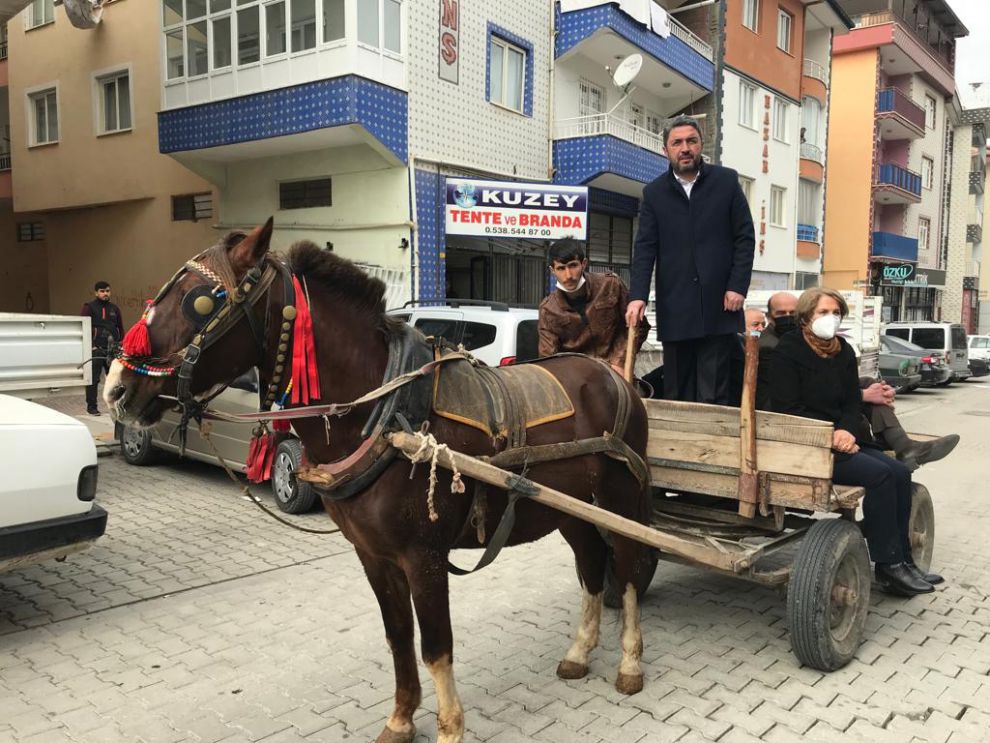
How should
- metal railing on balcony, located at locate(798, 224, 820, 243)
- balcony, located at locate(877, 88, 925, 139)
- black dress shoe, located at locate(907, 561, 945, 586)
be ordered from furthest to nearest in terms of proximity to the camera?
balcony, located at locate(877, 88, 925, 139)
metal railing on balcony, located at locate(798, 224, 820, 243)
black dress shoe, located at locate(907, 561, 945, 586)

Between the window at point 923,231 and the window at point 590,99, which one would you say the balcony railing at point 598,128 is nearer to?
the window at point 590,99

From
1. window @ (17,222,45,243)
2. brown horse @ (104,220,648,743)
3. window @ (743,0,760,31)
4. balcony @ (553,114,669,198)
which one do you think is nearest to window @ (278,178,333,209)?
balcony @ (553,114,669,198)

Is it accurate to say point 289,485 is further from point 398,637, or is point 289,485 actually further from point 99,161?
point 99,161

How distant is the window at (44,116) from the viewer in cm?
1981

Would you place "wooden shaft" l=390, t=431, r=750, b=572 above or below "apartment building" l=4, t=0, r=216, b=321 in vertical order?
below

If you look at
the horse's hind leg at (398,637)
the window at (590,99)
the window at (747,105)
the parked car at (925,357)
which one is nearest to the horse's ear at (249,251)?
the horse's hind leg at (398,637)

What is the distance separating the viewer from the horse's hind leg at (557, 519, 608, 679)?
394cm

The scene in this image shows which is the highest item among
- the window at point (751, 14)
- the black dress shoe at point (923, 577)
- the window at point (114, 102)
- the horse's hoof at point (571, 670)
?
the window at point (751, 14)

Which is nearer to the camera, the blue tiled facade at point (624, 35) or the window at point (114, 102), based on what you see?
the blue tiled facade at point (624, 35)

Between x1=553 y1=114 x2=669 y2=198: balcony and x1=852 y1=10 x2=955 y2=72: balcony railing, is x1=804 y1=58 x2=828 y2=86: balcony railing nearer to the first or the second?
x1=852 y1=10 x2=955 y2=72: balcony railing

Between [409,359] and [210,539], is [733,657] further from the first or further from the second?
[210,539]

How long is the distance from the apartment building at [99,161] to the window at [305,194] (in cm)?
226

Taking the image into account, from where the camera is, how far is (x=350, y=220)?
14703 mm

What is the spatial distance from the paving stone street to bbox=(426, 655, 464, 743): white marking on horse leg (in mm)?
300
